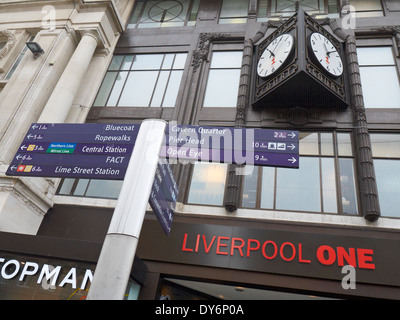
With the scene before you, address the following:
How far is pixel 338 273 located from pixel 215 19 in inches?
490

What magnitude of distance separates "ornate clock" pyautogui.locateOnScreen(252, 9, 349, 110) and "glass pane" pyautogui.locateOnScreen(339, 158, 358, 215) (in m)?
2.22

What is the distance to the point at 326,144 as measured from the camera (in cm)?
1011

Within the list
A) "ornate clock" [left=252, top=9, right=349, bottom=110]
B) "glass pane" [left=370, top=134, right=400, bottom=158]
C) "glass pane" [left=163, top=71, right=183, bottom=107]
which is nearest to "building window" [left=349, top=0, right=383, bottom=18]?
"ornate clock" [left=252, top=9, right=349, bottom=110]

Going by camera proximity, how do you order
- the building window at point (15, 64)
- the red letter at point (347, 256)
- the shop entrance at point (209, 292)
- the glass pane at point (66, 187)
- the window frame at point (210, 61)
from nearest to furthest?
the red letter at point (347, 256)
the shop entrance at point (209, 292)
the glass pane at point (66, 187)
the window frame at point (210, 61)
the building window at point (15, 64)

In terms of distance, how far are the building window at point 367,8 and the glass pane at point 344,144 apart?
22.4 feet

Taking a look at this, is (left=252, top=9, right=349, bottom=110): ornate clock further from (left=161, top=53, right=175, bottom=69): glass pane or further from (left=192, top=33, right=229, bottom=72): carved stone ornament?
(left=161, top=53, right=175, bottom=69): glass pane

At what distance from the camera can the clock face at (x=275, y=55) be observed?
34.8 ft

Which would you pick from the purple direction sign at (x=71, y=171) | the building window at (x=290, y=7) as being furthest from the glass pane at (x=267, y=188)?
the building window at (x=290, y=7)

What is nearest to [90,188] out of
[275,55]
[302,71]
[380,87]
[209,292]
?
Result: [209,292]

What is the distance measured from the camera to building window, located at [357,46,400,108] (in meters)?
10.7

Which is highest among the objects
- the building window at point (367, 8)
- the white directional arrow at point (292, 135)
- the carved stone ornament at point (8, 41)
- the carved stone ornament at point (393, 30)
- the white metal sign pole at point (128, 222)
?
the building window at point (367, 8)

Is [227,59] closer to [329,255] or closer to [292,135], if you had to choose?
[292,135]

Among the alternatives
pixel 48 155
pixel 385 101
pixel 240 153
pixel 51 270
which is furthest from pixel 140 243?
Result: pixel 385 101

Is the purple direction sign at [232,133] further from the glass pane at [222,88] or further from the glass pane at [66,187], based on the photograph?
the glass pane at [66,187]
